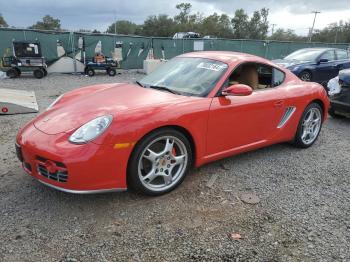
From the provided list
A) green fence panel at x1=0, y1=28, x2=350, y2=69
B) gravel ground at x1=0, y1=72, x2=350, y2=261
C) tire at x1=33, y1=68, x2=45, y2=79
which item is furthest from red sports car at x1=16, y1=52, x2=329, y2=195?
green fence panel at x1=0, y1=28, x2=350, y2=69

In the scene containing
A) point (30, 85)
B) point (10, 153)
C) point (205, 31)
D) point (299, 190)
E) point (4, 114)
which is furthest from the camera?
point (205, 31)

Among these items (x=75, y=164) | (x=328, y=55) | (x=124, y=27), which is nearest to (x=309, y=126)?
(x=75, y=164)

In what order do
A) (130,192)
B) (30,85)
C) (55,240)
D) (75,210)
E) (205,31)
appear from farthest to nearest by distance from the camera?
(205,31) → (30,85) → (130,192) → (75,210) → (55,240)

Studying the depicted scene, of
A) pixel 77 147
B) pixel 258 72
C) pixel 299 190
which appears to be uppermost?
pixel 258 72

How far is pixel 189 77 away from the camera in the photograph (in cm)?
378

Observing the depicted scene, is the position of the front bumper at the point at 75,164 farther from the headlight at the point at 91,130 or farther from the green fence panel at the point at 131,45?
the green fence panel at the point at 131,45

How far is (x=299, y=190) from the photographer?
353 cm

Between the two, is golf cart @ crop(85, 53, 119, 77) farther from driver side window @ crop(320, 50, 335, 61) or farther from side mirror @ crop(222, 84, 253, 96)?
side mirror @ crop(222, 84, 253, 96)

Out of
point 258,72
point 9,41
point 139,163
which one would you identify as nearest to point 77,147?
point 139,163

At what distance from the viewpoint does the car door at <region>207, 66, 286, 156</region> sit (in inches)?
138

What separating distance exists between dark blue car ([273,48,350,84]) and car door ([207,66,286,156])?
20.5 ft

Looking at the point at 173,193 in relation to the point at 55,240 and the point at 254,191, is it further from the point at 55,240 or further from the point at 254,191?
the point at 55,240

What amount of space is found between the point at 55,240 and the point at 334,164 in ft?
11.6

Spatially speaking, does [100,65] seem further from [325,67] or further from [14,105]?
[325,67]
